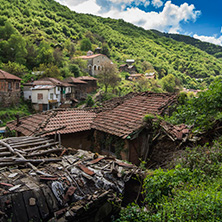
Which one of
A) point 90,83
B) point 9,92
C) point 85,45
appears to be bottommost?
point 9,92

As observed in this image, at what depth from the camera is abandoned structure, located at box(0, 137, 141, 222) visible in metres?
3.60

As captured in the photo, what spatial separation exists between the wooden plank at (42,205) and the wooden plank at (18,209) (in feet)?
0.97

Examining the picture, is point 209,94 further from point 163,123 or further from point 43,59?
point 43,59

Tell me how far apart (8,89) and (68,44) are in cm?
4149

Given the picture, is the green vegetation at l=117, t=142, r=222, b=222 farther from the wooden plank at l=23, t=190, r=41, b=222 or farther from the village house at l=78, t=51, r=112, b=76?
the village house at l=78, t=51, r=112, b=76

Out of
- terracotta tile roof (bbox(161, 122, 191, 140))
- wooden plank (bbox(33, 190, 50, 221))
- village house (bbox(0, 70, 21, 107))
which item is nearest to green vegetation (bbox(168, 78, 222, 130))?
terracotta tile roof (bbox(161, 122, 191, 140))

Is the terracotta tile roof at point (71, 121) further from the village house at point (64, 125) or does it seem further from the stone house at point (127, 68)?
the stone house at point (127, 68)

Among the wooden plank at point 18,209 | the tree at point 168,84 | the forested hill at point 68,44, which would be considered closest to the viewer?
the wooden plank at point 18,209

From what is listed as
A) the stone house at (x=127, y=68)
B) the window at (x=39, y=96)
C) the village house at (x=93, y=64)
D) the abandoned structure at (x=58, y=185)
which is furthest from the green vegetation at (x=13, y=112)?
the stone house at (x=127, y=68)

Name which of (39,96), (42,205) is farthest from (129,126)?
(39,96)

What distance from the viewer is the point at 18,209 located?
3.46 meters

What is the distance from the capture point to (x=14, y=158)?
16.6 ft

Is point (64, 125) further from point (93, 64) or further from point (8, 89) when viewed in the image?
point (93, 64)

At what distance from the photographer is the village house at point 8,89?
99.5 feet
